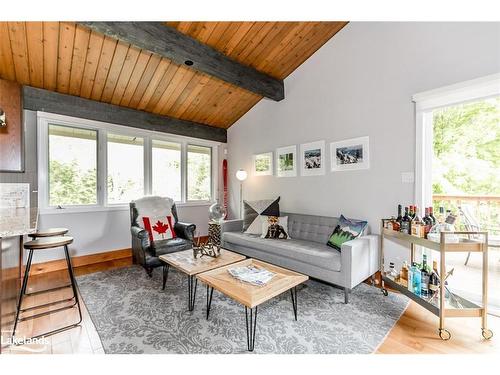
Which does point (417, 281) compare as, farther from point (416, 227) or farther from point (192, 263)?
point (192, 263)

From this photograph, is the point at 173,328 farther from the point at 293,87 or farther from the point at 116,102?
the point at 293,87

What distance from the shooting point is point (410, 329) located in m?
1.84

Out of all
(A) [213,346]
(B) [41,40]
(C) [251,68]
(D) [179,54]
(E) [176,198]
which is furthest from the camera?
(E) [176,198]

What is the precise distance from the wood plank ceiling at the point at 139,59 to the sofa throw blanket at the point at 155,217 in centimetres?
162

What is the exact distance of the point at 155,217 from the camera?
3363 mm

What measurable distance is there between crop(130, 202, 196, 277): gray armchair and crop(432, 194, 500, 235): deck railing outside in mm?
3195

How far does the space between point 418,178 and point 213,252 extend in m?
2.33

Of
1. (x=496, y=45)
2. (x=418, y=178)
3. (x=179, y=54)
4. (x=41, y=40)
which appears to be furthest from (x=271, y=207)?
(x=41, y=40)

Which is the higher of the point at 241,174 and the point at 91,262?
the point at 241,174

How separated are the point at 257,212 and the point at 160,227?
1.47m

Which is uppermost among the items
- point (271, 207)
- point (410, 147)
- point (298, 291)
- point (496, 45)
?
point (496, 45)

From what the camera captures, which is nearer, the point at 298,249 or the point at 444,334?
the point at 444,334

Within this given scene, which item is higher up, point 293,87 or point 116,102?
point 293,87

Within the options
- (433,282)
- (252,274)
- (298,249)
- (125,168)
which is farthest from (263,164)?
(433,282)
